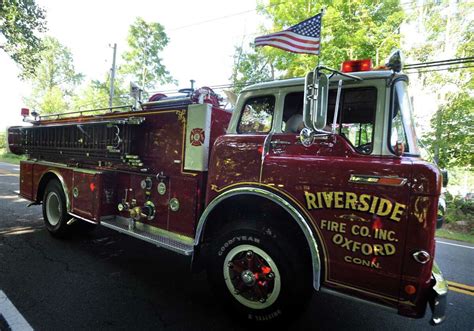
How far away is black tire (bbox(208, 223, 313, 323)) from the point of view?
101 inches

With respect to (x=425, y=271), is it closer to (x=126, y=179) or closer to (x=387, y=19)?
(x=126, y=179)

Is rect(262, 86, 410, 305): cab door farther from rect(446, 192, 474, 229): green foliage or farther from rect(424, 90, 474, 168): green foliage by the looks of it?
rect(424, 90, 474, 168): green foliage

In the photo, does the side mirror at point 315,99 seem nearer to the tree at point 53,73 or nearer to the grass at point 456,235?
the grass at point 456,235

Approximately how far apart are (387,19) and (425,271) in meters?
13.1

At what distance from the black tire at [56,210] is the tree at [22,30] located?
17034 millimetres

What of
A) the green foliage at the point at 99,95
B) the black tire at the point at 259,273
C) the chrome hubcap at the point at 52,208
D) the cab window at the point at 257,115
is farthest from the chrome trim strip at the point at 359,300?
the green foliage at the point at 99,95

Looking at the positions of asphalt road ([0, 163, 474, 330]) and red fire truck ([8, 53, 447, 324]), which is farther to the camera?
asphalt road ([0, 163, 474, 330])

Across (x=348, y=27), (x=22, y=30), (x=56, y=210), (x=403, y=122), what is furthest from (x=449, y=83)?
(x=22, y=30)

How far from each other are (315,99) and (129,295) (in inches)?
110

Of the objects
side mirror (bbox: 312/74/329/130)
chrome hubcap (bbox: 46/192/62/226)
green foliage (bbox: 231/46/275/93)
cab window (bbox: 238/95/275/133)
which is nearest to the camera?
side mirror (bbox: 312/74/329/130)

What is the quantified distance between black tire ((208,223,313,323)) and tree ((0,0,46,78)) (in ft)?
67.9

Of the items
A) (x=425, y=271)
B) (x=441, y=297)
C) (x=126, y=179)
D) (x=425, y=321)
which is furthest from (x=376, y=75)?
(x=126, y=179)

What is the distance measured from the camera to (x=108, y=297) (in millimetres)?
3201

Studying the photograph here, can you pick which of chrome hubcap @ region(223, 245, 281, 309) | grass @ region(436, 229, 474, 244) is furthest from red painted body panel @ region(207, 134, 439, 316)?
grass @ region(436, 229, 474, 244)
